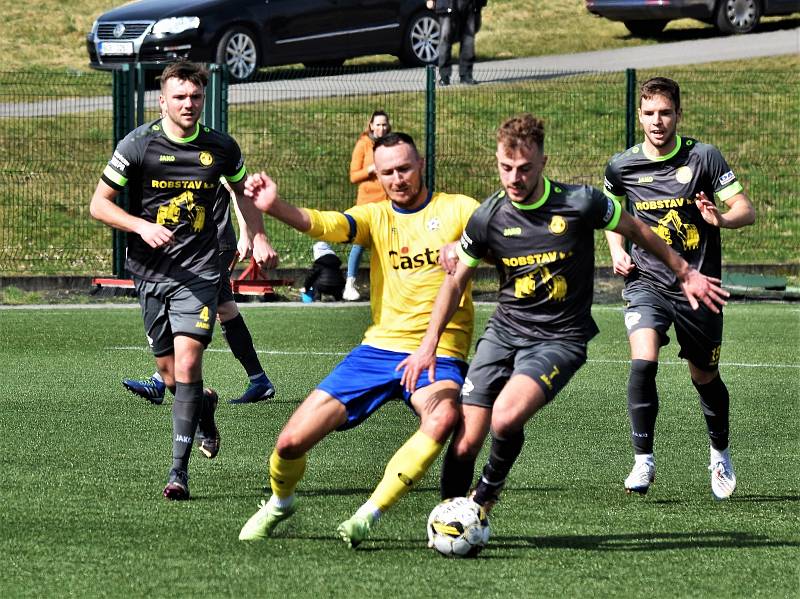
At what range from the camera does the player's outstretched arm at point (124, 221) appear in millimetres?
7398

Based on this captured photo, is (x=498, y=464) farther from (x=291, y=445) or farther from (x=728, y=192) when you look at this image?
(x=728, y=192)

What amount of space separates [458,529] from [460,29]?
17.0 meters

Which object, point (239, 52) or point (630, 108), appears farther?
point (239, 52)

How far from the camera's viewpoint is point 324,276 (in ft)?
54.7

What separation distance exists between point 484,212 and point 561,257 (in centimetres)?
38

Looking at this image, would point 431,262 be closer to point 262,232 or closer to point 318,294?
point 262,232

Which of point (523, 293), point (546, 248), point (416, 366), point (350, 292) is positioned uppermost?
point (546, 248)

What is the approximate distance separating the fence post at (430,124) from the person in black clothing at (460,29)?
3.29m

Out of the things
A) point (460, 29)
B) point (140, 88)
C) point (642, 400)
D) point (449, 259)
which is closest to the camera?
point (449, 259)

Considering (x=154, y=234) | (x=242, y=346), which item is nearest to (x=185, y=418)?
(x=154, y=234)

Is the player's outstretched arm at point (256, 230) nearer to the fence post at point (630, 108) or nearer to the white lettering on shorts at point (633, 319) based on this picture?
the white lettering on shorts at point (633, 319)

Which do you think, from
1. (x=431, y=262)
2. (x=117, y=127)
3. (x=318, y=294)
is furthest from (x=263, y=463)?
(x=117, y=127)

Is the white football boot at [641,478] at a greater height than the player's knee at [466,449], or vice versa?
the player's knee at [466,449]

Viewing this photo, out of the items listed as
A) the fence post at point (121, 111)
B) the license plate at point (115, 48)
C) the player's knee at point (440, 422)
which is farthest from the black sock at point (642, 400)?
the license plate at point (115, 48)
